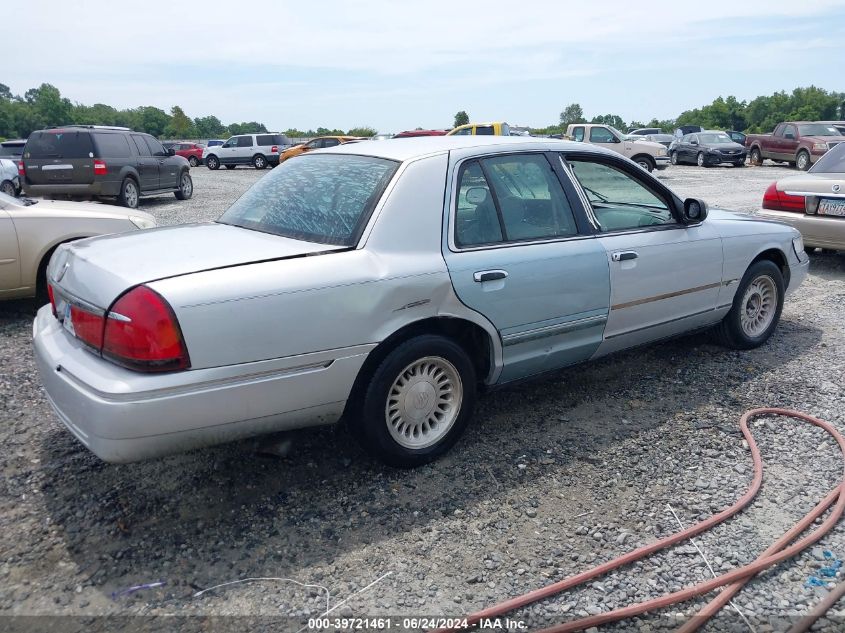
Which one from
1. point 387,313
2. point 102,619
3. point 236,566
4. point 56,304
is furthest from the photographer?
point 56,304

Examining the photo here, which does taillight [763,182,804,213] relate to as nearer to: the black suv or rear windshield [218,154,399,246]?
rear windshield [218,154,399,246]

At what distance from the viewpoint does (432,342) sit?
136 inches

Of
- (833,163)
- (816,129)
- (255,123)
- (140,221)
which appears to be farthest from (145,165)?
(255,123)

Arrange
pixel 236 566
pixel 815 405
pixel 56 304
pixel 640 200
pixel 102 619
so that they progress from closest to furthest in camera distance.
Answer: pixel 102 619, pixel 236 566, pixel 56 304, pixel 815 405, pixel 640 200

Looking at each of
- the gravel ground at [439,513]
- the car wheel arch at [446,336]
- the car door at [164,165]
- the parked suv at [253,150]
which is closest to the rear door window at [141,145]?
the car door at [164,165]

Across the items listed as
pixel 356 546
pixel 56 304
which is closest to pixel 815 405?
pixel 356 546

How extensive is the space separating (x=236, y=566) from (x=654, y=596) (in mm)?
1597

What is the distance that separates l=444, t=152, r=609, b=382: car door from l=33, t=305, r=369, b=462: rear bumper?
31.3 inches

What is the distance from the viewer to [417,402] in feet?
11.6

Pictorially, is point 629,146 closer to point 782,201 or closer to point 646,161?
point 646,161

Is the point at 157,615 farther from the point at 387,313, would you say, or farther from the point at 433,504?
the point at 387,313

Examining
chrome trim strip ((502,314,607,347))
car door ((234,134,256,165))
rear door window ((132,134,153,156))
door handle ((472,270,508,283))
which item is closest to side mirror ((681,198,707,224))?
chrome trim strip ((502,314,607,347))

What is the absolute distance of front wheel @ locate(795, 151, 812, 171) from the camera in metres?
24.4

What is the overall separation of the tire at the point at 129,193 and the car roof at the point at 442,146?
11.1m
